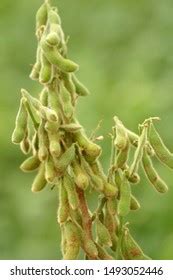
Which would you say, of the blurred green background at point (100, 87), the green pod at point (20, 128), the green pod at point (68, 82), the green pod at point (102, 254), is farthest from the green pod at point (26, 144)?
the blurred green background at point (100, 87)

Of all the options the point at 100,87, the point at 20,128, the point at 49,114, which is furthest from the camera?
the point at 100,87

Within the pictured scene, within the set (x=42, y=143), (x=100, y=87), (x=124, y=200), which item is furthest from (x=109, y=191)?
(x=100, y=87)

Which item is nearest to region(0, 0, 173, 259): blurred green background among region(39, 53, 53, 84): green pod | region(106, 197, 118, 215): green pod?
region(106, 197, 118, 215): green pod

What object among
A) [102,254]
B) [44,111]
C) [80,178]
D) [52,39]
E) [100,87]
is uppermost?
[100,87]

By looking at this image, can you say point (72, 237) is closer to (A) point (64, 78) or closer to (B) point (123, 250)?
(B) point (123, 250)

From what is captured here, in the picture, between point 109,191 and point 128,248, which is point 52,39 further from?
point 128,248
